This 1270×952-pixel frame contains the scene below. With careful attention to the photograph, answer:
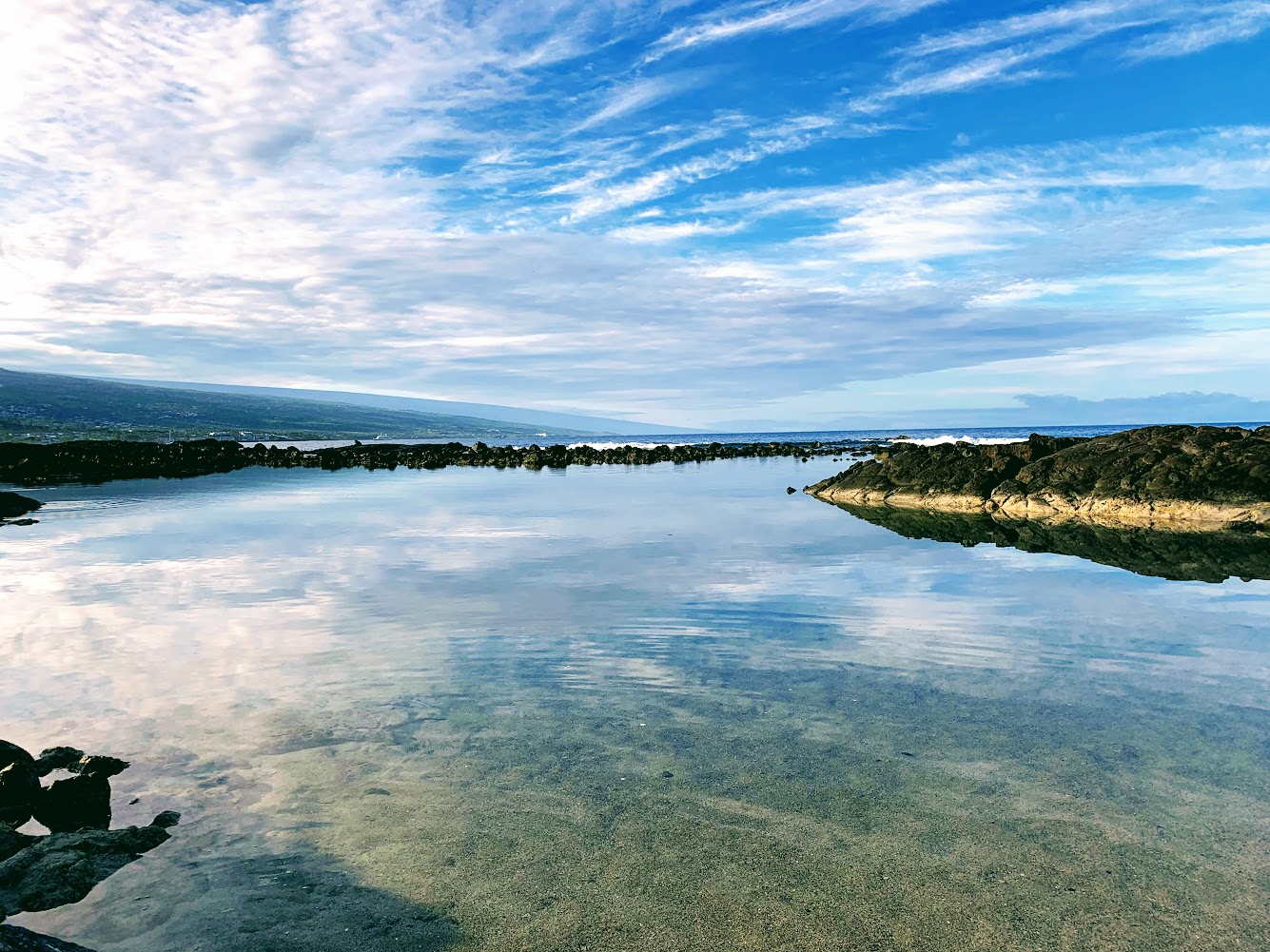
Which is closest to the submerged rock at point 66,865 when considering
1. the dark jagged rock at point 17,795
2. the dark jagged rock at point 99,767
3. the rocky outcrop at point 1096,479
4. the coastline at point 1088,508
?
the dark jagged rock at point 17,795

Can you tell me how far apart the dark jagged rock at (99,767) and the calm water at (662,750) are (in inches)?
8.7

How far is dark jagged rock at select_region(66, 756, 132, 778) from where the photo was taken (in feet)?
23.3

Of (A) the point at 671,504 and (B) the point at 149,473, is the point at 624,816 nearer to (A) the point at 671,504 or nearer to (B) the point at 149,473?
(A) the point at 671,504

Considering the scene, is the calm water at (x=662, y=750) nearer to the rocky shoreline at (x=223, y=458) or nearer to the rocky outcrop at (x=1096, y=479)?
the rocky outcrop at (x=1096, y=479)

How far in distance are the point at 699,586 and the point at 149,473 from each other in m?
48.9

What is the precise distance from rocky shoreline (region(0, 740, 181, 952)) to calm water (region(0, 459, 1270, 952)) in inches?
6.9

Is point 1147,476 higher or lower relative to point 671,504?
higher

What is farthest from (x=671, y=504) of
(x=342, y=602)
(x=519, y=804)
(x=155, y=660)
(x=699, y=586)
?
(x=519, y=804)

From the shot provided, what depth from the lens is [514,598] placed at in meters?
14.6

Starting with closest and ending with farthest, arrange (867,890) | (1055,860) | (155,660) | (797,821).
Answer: (867,890)
(1055,860)
(797,821)
(155,660)

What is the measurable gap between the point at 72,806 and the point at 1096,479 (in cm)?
3128

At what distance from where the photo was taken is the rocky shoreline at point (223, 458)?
5181cm

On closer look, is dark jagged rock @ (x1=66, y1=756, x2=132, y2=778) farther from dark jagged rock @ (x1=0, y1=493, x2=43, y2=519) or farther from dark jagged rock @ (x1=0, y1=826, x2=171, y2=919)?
dark jagged rock @ (x1=0, y1=493, x2=43, y2=519)

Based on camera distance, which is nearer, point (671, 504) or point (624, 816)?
point (624, 816)
